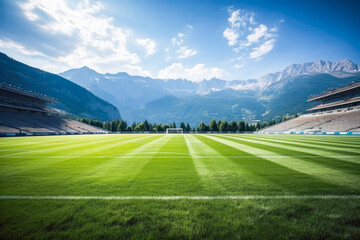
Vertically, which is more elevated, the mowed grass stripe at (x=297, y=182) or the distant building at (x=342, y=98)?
the distant building at (x=342, y=98)

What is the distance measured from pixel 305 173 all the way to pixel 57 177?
8.18m

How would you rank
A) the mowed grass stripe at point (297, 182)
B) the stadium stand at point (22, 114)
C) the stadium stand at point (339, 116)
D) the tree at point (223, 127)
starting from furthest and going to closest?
1. the tree at point (223, 127)
2. the stadium stand at point (22, 114)
3. the stadium stand at point (339, 116)
4. the mowed grass stripe at point (297, 182)

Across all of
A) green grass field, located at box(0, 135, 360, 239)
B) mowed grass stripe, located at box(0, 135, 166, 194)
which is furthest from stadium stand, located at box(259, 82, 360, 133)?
mowed grass stripe, located at box(0, 135, 166, 194)

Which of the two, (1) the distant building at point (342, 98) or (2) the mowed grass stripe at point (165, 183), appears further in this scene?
(1) the distant building at point (342, 98)

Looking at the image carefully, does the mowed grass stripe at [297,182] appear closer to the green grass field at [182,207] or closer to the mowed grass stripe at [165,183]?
the green grass field at [182,207]

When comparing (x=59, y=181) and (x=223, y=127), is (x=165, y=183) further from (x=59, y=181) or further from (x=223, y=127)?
(x=223, y=127)

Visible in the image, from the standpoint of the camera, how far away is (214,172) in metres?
5.34

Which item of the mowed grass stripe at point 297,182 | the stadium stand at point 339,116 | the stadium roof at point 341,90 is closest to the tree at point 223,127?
the stadium stand at point 339,116

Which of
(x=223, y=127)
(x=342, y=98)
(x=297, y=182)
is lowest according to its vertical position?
(x=297, y=182)

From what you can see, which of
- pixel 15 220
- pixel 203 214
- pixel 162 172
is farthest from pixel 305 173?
pixel 15 220

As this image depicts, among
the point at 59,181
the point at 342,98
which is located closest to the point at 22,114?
the point at 59,181

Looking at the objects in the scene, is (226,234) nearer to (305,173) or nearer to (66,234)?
(66,234)

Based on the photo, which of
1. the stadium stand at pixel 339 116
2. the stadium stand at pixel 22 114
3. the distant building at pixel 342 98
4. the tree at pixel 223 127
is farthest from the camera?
the tree at pixel 223 127

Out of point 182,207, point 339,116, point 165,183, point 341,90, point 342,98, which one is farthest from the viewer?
point 342,98
